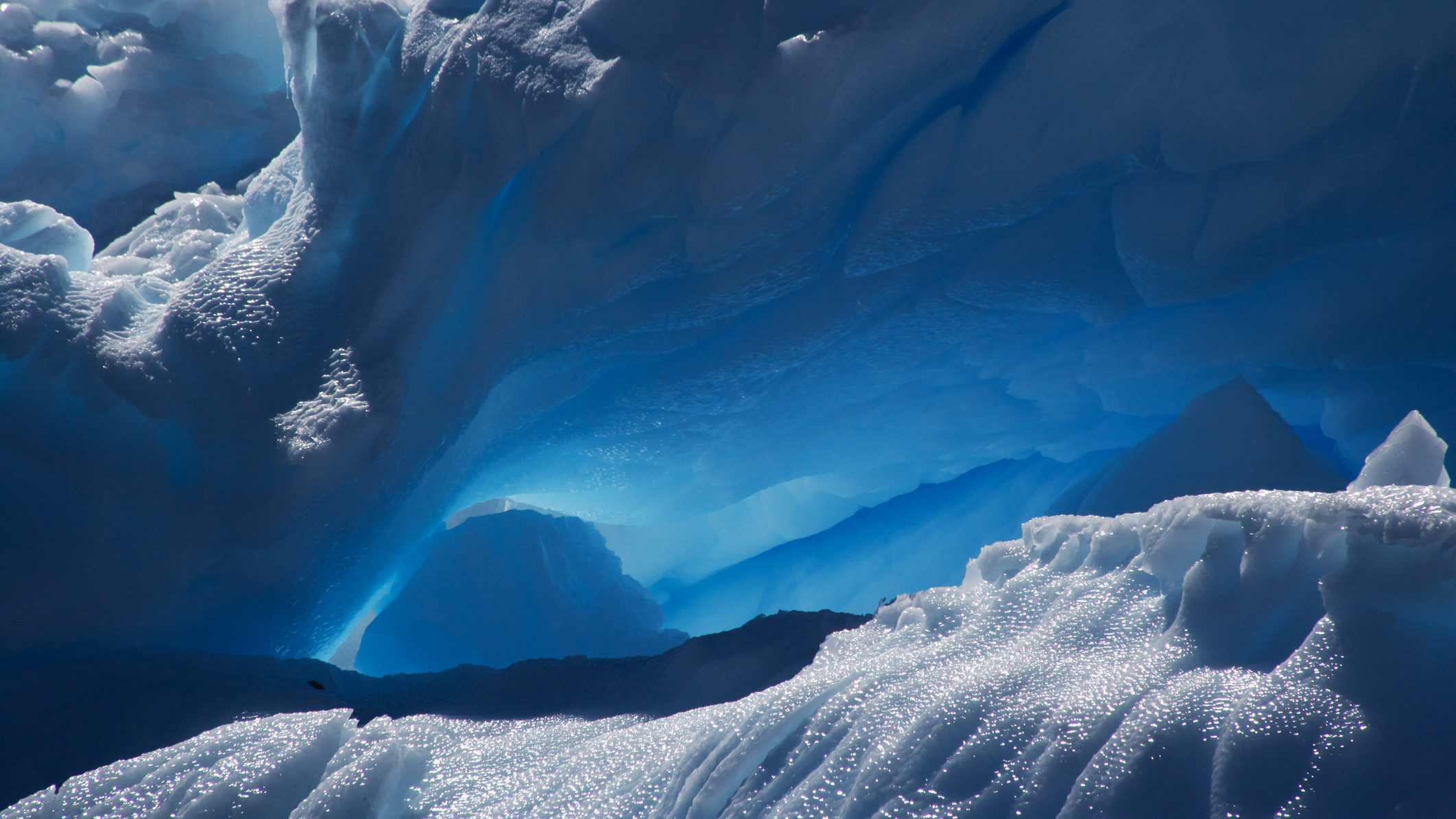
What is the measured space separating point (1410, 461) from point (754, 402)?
7.20 feet

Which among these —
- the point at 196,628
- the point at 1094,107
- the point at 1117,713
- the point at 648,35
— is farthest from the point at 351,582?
the point at 1094,107

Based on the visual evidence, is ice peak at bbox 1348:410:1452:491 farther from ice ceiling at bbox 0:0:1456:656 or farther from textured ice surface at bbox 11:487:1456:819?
ice ceiling at bbox 0:0:1456:656

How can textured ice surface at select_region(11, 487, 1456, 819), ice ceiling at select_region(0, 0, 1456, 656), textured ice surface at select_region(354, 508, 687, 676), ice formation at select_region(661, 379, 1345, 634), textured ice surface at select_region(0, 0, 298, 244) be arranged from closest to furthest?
1. textured ice surface at select_region(11, 487, 1456, 819)
2. ice ceiling at select_region(0, 0, 1456, 656)
3. ice formation at select_region(661, 379, 1345, 634)
4. textured ice surface at select_region(354, 508, 687, 676)
5. textured ice surface at select_region(0, 0, 298, 244)

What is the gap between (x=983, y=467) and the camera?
13.2 ft

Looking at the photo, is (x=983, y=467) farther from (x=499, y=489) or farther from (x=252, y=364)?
(x=252, y=364)

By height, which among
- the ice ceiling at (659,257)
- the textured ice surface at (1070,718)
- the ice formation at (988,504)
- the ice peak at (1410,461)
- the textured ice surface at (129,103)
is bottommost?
the textured ice surface at (1070,718)

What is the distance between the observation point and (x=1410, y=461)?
4.24 feet

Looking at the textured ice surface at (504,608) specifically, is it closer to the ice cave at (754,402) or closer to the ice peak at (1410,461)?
the ice cave at (754,402)

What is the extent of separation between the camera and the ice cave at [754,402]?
107 cm

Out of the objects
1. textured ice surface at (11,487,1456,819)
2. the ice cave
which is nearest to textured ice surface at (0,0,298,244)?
the ice cave

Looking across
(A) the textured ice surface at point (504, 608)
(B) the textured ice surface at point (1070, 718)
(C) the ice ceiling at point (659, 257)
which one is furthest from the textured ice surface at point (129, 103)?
(B) the textured ice surface at point (1070, 718)

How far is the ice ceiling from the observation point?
2.17 metres

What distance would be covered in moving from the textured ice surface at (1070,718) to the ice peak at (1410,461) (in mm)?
349

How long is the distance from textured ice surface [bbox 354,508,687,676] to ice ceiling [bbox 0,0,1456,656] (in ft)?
0.95
